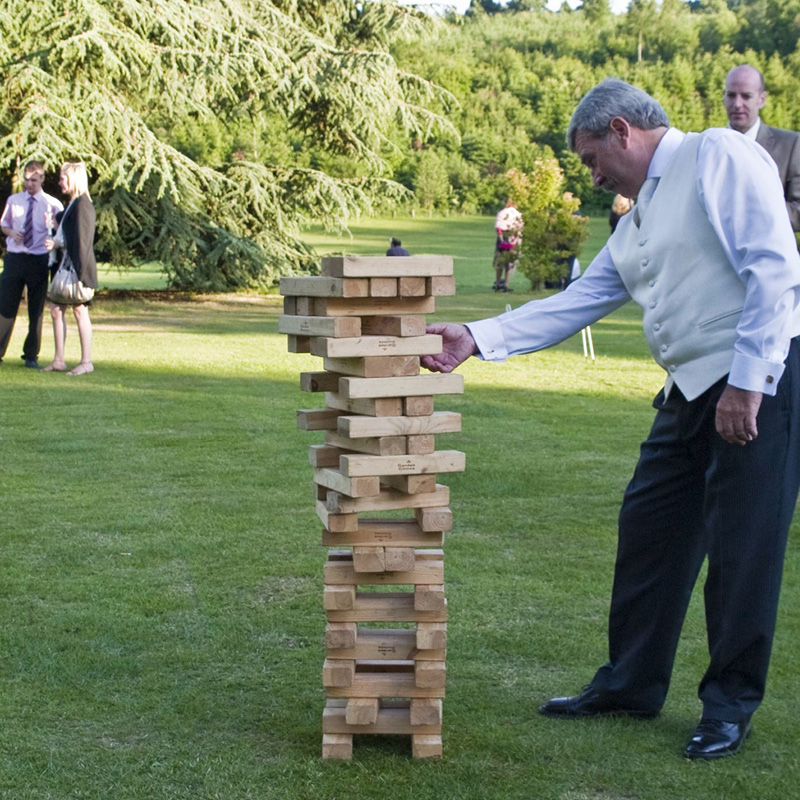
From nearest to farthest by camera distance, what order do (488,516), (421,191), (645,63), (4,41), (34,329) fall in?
(488,516) → (34,329) → (4,41) → (421,191) → (645,63)

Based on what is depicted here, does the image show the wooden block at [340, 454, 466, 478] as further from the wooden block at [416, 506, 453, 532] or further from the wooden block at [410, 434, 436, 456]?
the wooden block at [416, 506, 453, 532]

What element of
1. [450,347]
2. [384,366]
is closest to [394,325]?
[384,366]

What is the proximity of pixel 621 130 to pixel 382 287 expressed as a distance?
0.87 meters

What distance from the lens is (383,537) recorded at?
145 inches

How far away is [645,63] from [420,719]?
94.1 m

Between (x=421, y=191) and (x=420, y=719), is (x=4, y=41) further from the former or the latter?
(x=421, y=191)

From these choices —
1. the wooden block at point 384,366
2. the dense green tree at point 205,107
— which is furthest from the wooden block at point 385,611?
the dense green tree at point 205,107

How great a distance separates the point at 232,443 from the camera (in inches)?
348

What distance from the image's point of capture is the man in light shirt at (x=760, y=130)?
19.8 ft

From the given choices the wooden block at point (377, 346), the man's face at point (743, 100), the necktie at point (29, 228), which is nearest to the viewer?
the wooden block at point (377, 346)

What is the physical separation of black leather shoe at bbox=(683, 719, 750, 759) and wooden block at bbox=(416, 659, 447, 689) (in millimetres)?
817

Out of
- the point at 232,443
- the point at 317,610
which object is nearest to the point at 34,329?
the point at 232,443

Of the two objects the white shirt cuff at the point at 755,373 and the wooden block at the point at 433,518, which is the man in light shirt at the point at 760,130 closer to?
the white shirt cuff at the point at 755,373

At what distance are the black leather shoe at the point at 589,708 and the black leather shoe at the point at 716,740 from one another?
1.10ft
